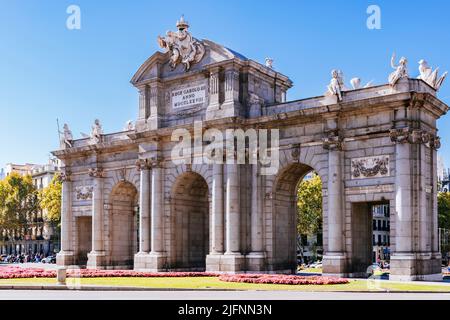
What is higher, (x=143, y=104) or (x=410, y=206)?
(x=143, y=104)

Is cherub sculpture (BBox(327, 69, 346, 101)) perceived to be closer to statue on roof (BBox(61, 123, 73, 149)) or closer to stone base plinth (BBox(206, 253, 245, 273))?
stone base plinth (BBox(206, 253, 245, 273))

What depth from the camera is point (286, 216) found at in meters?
46.6

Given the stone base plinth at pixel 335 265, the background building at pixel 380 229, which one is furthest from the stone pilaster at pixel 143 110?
the background building at pixel 380 229

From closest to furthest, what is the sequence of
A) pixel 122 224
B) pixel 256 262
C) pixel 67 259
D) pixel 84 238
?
pixel 256 262, pixel 122 224, pixel 67 259, pixel 84 238

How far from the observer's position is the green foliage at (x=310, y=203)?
7188 centimetres

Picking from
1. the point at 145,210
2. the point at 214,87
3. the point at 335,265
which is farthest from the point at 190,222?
the point at 335,265

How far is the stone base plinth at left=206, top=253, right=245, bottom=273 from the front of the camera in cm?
4366

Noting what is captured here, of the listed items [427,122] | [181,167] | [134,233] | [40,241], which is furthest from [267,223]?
[40,241]

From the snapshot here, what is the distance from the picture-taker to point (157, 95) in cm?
4994

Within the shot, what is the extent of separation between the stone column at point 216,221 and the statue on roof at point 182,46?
27.3 feet

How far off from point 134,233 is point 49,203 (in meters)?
33.6

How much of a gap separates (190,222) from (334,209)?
558 inches

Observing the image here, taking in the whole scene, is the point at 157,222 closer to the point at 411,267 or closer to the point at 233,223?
the point at 233,223
